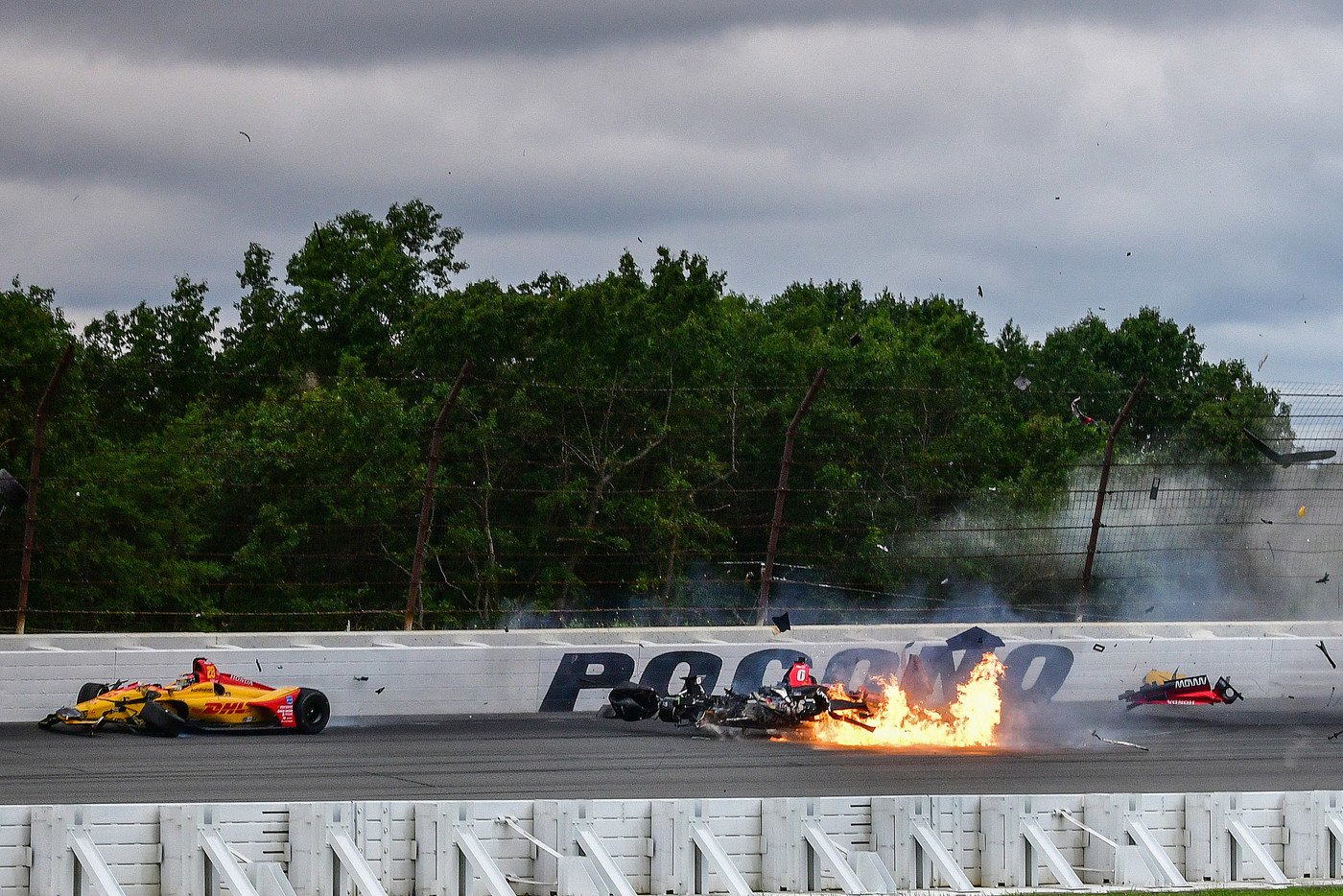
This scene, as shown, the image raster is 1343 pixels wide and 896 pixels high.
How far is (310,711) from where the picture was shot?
2102cm

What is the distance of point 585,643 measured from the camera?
78.0 ft

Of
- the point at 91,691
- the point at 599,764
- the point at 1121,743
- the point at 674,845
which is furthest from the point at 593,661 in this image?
the point at 674,845

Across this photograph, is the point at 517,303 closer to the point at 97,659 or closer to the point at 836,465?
the point at 836,465

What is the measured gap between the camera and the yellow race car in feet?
67.1

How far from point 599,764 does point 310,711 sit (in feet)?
15.1

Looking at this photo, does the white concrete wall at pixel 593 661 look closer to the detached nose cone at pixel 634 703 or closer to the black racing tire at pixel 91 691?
the black racing tire at pixel 91 691

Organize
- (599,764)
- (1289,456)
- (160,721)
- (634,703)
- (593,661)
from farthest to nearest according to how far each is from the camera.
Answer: (1289,456), (593,661), (634,703), (160,721), (599,764)

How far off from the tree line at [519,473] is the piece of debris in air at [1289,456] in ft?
2.03

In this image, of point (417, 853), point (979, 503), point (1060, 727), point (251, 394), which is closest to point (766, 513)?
point (979, 503)

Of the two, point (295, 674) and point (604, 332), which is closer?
point (295, 674)

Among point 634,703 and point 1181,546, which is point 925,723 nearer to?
point 634,703

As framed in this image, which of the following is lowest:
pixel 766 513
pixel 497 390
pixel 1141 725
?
pixel 1141 725

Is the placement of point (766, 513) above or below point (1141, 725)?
above

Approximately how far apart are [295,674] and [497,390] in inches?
571
